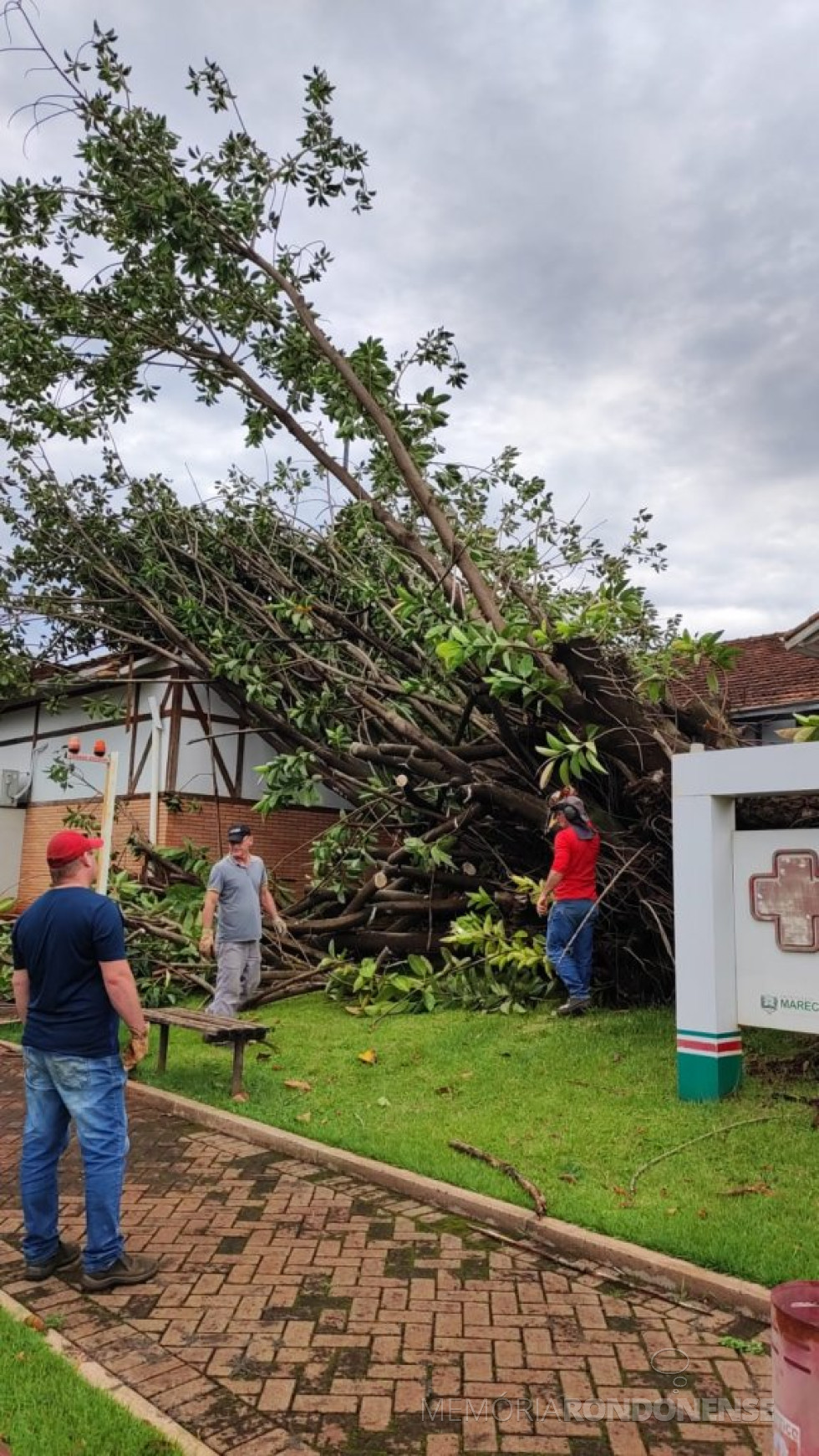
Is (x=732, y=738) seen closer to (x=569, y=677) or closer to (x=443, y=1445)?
(x=569, y=677)

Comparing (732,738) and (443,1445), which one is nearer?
(443,1445)

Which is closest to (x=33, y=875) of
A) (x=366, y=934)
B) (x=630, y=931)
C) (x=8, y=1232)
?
(x=366, y=934)

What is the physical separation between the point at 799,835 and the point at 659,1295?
284 cm

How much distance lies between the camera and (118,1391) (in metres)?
3.32

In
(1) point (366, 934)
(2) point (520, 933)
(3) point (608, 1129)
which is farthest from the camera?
(1) point (366, 934)

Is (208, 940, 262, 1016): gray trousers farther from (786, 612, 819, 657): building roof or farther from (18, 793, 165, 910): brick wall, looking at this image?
(18, 793, 165, 910): brick wall

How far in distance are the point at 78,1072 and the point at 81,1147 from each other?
29cm

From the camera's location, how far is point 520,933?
30.1 feet

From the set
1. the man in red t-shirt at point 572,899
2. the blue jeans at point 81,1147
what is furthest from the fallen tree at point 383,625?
the blue jeans at point 81,1147

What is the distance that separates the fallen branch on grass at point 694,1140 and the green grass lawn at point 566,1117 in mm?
26

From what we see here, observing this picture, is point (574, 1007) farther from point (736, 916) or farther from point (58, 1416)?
point (58, 1416)

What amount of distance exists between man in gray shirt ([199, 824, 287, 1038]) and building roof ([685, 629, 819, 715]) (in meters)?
6.66

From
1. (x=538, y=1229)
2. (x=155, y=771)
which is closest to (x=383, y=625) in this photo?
(x=155, y=771)

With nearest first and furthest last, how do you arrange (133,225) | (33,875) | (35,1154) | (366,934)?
1. (35,1154)
2. (133,225)
3. (366,934)
4. (33,875)
